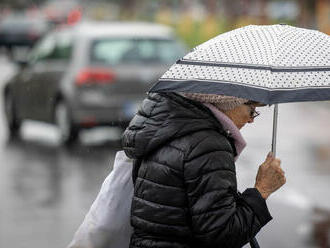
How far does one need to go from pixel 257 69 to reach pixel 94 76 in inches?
398

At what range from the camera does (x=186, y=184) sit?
342cm

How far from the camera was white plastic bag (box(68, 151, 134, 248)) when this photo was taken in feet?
12.0

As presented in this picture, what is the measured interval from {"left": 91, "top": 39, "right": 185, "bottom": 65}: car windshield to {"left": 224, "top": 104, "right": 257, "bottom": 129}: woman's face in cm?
1013

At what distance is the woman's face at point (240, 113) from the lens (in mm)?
3659

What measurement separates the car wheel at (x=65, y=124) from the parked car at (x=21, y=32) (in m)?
27.5

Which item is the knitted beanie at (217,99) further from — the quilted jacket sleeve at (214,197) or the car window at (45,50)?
the car window at (45,50)

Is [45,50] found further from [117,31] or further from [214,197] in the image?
[214,197]

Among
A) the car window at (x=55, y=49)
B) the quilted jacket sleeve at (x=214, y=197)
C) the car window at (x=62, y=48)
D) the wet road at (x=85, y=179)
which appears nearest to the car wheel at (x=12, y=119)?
the wet road at (x=85, y=179)

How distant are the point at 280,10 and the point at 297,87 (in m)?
43.3

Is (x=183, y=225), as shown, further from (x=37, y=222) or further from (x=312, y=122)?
(x=312, y=122)

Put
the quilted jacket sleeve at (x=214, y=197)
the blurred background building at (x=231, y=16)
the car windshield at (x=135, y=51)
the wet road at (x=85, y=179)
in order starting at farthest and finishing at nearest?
the blurred background building at (x=231, y=16), the car windshield at (x=135, y=51), the wet road at (x=85, y=179), the quilted jacket sleeve at (x=214, y=197)

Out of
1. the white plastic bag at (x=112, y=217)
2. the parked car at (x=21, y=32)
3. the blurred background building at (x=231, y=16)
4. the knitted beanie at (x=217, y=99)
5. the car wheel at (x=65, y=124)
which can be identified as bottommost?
the parked car at (x=21, y=32)

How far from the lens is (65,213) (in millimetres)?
9031

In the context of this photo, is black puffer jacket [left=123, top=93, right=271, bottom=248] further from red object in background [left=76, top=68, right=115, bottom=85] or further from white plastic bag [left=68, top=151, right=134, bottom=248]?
red object in background [left=76, top=68, right=115, bottom=85]
